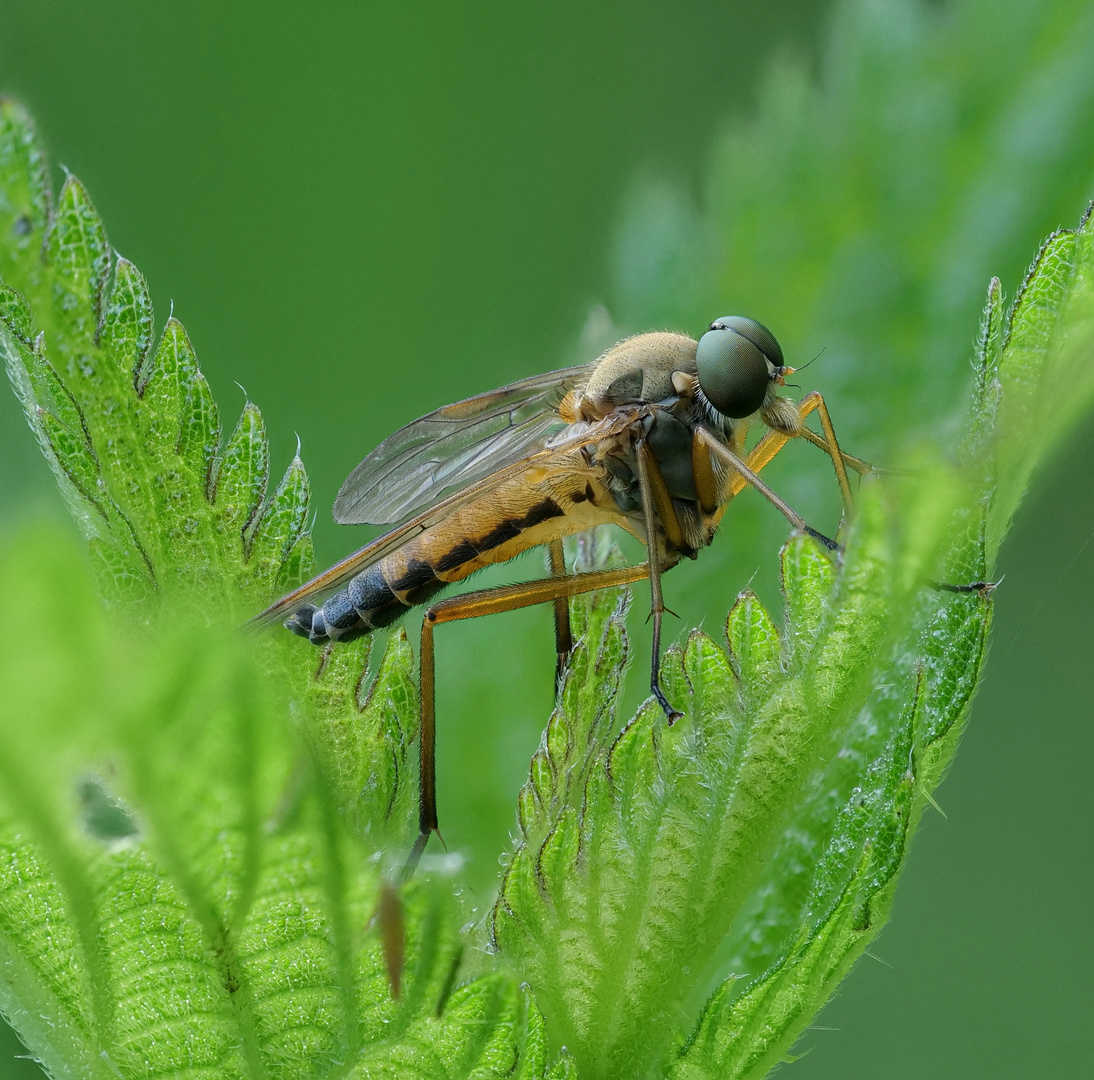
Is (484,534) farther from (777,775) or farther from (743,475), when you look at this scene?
(777,775)

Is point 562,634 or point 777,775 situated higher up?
point 562,634

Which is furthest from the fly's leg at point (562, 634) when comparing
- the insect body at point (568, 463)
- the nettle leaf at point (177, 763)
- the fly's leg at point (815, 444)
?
the nettle leaf at point (177, 763)

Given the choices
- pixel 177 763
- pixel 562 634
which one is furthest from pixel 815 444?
pixel 177 763

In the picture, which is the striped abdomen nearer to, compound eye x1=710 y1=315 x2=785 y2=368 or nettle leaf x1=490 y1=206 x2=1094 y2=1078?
compound eye x1=710 y1=315 x2=785 y2=368

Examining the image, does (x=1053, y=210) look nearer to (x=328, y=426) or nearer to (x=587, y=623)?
→ (x=587, y=623)

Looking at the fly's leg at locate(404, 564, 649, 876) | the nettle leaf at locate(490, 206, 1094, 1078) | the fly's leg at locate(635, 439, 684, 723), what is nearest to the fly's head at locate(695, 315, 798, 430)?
the fly's leg at locate(635, 439, 684, 723)

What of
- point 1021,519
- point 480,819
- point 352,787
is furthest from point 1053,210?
point 352,787

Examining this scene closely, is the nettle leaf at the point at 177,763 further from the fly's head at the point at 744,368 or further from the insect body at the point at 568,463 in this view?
the fly's head at the point at 744,368
